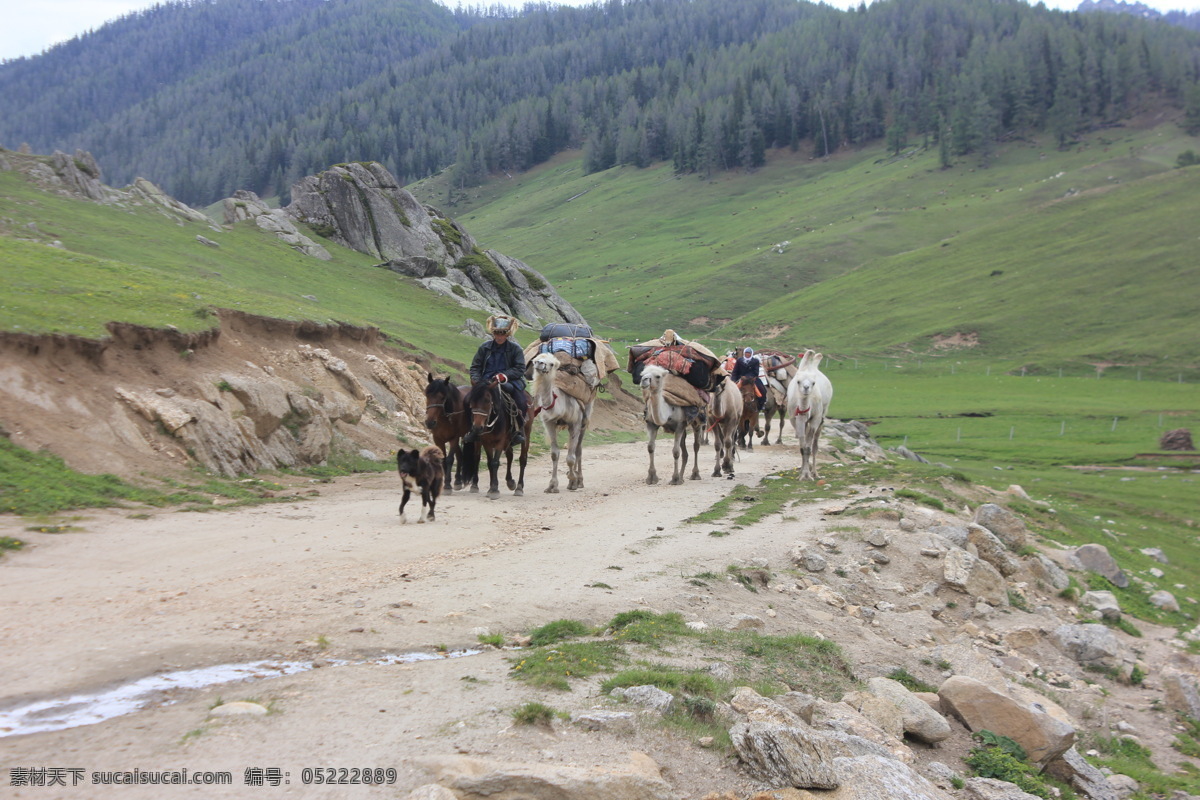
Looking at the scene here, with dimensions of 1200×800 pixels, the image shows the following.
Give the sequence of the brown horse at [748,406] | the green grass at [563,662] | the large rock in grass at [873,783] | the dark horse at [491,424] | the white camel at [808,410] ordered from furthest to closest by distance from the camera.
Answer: the brown horse at [748,406] < the white camel at [808,410] < the dark horse at [491,424] < the green grass at [563,662] < the large rock in grass at [873,783]

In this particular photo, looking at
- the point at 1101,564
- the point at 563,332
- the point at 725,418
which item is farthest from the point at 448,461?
the point at 1101,564

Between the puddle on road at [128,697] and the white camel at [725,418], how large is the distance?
17.9 m

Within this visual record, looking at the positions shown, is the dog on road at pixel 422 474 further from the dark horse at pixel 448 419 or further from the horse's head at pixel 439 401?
the dark horse at pixel 448 419

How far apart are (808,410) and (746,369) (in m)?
6.67

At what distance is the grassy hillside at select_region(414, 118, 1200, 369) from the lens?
81125 millimetres

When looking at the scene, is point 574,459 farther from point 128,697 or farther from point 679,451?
point 128,697

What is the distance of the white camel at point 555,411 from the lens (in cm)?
2042

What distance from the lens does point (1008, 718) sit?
902cm

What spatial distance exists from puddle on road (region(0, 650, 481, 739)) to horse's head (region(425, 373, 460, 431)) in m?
11.1

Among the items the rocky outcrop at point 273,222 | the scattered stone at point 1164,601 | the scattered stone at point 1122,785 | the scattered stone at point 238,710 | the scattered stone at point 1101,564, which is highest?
the rocky outcrop at point 273,222

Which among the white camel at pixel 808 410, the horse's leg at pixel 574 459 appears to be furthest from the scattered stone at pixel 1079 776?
the white camel at pixel 808 410

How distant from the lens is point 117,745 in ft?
18.0

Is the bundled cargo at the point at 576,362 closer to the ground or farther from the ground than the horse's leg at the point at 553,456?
farther from the ground

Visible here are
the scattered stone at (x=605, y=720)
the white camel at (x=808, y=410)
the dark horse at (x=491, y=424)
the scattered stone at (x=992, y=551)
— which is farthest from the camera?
the white camel at (x=808, y=410)
